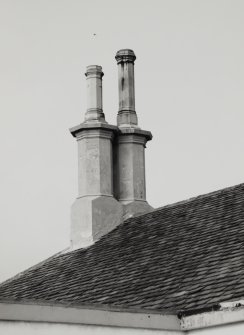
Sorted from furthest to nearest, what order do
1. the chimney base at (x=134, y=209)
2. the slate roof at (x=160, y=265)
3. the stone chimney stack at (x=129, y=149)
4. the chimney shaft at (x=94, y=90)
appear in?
the chimney shaft at (x=94, y=90) → the stone chimney stack at (x=129, y=149) → the chimney base at (x=134, y=209) → the slate roof at (x=160, y=265)

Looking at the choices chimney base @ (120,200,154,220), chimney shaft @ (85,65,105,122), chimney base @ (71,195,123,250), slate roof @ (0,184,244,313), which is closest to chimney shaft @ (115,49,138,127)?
chimney shaft @ (85,65,105,122)

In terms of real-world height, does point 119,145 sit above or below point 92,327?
above

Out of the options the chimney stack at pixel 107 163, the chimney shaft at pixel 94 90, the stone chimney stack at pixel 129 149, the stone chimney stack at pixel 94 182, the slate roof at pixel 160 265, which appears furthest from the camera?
the chimney shaft at pixel 94 90

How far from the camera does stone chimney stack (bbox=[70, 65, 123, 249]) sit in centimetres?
1670

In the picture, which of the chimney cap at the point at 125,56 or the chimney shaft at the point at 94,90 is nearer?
the chimney shaft at the point at 94,90

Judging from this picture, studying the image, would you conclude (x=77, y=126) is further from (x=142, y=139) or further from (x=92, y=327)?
(x=92, y=327)

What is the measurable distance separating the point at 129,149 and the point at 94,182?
3.27 feet

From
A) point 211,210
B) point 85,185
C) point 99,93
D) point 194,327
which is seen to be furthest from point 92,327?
point 99,93

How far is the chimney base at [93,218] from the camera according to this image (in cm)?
1656

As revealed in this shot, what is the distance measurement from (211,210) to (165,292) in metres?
3.23

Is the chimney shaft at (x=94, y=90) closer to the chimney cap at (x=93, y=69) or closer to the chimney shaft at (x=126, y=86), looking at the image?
the chimney cap at (x=93, y=69)

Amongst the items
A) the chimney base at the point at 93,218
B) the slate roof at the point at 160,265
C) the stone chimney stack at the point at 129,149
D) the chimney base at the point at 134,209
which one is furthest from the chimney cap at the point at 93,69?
the slate roof at the point at 160,265

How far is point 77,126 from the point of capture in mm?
17484

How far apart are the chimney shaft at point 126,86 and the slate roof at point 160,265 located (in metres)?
2.28
